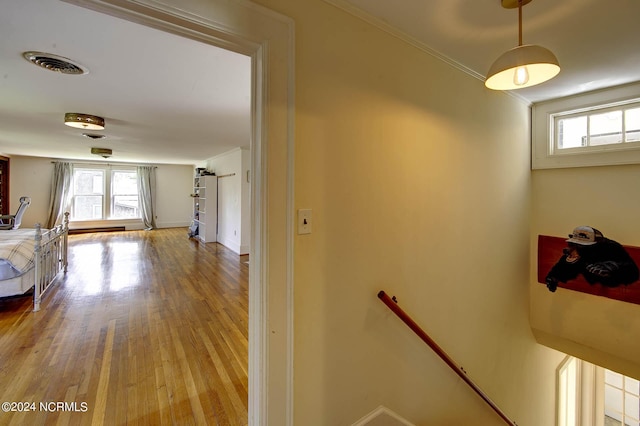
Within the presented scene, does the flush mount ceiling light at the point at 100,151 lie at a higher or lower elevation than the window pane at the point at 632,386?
higher

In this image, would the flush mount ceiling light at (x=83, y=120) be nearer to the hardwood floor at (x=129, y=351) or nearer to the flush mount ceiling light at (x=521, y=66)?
the hardwood floor at (x=129, y=351)

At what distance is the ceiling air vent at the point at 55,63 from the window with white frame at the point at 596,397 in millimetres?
5812

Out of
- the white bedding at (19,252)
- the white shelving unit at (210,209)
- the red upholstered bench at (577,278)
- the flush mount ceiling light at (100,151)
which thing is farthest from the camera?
the white shelving unit at (210,209)

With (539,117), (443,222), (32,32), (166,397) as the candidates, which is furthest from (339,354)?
(539,117)

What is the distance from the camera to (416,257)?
5.83 feet

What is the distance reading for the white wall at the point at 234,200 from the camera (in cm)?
560

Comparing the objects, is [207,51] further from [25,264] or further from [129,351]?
[25,264]

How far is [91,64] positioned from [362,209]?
2.17 m

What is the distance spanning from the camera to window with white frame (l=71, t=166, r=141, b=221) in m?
8.10

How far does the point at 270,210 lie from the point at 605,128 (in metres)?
3.31

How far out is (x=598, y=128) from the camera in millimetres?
2543

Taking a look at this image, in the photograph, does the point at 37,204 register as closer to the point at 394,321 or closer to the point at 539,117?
the point at 394,321

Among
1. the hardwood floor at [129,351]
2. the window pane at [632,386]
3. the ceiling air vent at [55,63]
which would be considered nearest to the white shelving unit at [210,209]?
the hardwood floor at [129,351]

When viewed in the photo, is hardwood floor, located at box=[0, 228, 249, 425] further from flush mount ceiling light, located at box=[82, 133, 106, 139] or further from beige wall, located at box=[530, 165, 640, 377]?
beige wall, located at box=[530, 165, 640, 377]
